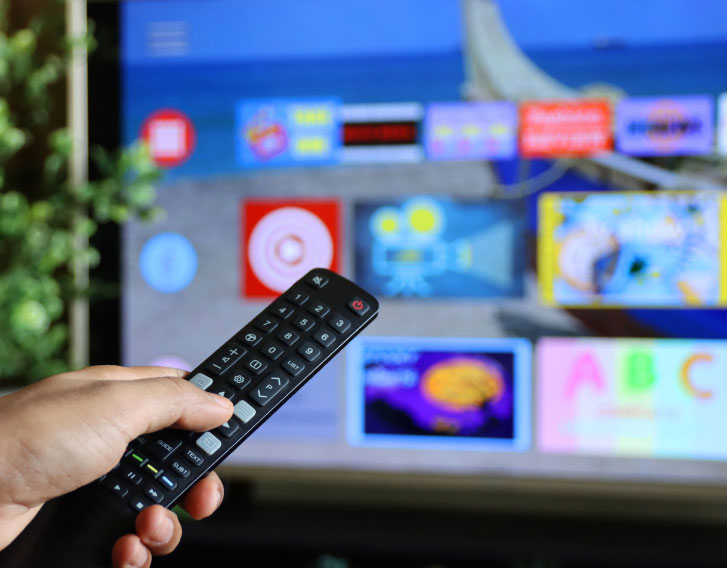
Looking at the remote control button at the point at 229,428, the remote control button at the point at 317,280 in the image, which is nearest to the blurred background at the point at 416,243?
the remote control button at the point at 317,280

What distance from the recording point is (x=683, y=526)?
1.05m

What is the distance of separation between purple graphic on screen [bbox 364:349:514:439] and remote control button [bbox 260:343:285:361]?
544mm

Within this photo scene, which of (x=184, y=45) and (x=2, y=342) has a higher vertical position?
(x=184, y=45)

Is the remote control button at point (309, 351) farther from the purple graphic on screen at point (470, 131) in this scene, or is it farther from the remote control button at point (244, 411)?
the purple graphic on screen at point (470, 131)

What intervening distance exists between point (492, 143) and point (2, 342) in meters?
0.82

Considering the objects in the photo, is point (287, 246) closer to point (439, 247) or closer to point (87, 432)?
point (439, 247)

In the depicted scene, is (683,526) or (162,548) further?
(683,526)

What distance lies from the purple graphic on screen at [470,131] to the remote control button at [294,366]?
2.01 feet

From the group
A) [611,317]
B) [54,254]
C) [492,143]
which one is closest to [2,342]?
[54,254]

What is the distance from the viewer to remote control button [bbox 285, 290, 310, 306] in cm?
61

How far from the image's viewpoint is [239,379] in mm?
556

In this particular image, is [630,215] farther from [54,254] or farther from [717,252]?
[54,254]

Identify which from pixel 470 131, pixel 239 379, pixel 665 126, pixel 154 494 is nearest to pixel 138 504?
pixel 154 494

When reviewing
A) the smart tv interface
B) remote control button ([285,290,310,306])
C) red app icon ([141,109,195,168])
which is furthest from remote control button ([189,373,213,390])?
red app icon ([141,109,195,168])
